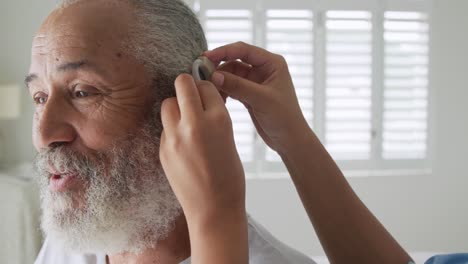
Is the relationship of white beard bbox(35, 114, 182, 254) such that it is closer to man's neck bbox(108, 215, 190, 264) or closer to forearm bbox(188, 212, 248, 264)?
man's neck bbox(108, 215, 190, 264)

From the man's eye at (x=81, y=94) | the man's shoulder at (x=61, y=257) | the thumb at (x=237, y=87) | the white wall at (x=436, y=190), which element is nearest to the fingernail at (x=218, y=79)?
the thumb at (x=237, y=87)

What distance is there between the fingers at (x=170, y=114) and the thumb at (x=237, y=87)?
0.15 metres

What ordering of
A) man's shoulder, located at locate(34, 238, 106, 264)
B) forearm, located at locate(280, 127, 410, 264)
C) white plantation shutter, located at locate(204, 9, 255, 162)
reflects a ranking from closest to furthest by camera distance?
forearm, located at locate(280, 127, 410, 264)
man's shoulder, located at locate(34, 238, 106, 264)
white plantation shutter, located at locate(204, 9, 255, 162)

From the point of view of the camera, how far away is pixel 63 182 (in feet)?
2.56

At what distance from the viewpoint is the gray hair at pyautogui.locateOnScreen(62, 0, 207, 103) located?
812 millimetres

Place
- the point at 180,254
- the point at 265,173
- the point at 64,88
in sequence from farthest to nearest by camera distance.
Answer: the point at 265,173 → the point at 180,254 → the point at 64,88

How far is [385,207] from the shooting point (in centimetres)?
334

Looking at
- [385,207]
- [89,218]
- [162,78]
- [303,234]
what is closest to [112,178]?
[89,218]

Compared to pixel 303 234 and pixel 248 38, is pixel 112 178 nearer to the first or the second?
pixel 248 38

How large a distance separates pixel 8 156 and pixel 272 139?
2.60 metres

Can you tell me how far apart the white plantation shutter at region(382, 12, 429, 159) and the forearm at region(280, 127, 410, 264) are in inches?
101

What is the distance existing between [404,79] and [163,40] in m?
2.79

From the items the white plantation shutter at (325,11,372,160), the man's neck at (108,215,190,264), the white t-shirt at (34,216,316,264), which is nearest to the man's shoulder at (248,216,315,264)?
the white t-shirt at (34,216,316,264)

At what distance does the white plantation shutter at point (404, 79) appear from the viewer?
327 centimetres
